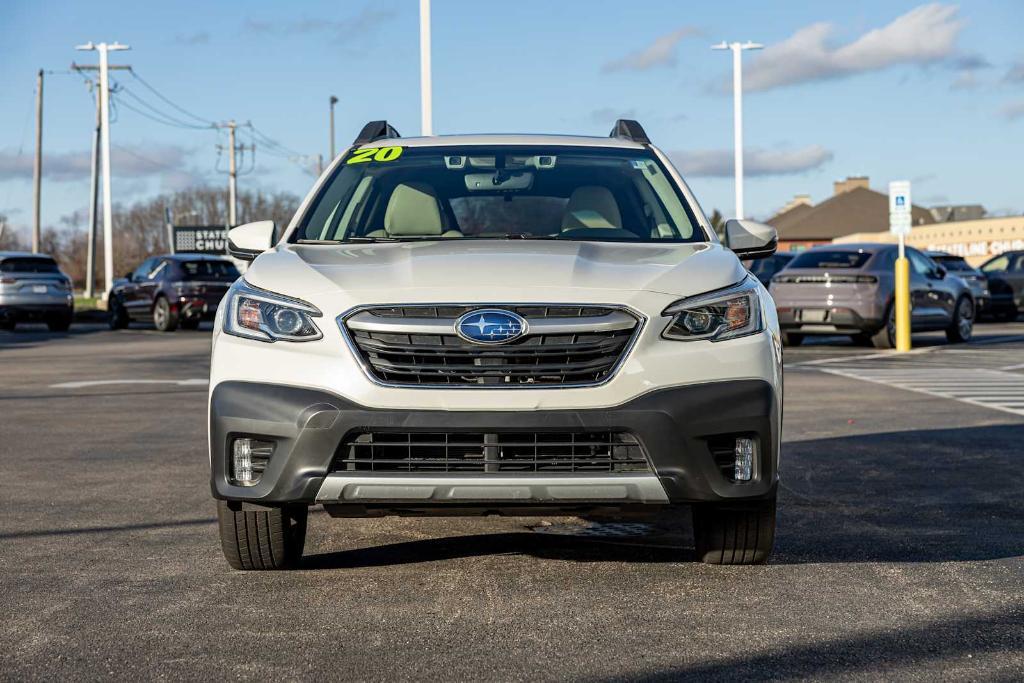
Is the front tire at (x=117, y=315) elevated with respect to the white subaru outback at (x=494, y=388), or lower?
elevated

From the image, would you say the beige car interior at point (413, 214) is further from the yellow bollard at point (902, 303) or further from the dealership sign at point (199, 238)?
the dealership sign at point (199, 238)

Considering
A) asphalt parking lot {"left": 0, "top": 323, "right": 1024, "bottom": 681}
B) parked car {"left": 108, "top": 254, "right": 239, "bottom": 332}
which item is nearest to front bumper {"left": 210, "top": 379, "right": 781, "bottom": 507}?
asphalt parking lot {"left": 0, "top": 323, "right": 1024, "bottom": 681}

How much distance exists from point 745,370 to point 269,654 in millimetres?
1860

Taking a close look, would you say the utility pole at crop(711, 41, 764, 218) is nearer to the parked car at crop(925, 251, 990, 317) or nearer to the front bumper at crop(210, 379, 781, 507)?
the parked car at crop(925, 251, 990, 317)

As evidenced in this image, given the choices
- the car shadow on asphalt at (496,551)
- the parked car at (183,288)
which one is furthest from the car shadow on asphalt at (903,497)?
the parked car at (183,288)

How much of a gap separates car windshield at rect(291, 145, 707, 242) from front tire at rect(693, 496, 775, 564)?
123 centimetres

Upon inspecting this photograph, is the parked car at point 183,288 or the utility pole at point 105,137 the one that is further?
the utility pole at point 105,137

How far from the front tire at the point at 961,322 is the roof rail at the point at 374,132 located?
1753 cm

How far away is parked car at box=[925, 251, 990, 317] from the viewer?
30281 millimetres

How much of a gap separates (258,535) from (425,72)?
61.3ft

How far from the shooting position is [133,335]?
2988 centimetres

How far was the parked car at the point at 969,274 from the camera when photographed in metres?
30.3

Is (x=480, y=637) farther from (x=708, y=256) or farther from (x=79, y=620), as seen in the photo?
(x=708, y=256)

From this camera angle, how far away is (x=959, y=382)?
15406 mm
